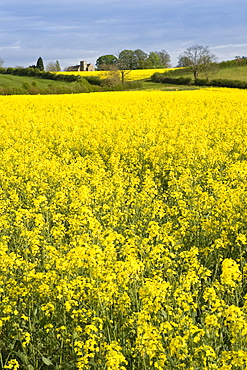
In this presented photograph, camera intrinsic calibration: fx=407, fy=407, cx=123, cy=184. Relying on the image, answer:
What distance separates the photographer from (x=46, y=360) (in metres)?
3.84

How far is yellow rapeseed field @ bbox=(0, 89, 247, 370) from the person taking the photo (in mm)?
3479

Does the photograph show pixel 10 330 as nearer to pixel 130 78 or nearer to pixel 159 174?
pixel 159 174

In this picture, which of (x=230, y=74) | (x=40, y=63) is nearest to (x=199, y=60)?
(x=230, y=74)

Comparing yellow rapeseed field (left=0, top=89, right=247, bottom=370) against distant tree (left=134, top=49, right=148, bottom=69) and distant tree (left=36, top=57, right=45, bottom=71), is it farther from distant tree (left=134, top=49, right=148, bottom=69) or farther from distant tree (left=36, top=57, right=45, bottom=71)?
distant tree (left=36, top=57, right=45, bottom=71)

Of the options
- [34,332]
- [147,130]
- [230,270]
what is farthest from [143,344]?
[147,130]

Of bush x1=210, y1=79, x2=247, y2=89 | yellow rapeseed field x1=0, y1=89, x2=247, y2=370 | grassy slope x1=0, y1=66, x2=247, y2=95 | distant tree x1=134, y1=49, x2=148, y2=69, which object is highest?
distant tree x1=134, y1=49, x2=148, y2=69

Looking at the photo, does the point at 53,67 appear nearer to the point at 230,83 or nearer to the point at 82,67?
the point at 82,67

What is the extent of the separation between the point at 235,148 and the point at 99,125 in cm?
563

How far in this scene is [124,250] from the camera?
4.66 metres

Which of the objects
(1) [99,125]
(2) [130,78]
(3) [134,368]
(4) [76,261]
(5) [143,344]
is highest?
(2) [130,78]

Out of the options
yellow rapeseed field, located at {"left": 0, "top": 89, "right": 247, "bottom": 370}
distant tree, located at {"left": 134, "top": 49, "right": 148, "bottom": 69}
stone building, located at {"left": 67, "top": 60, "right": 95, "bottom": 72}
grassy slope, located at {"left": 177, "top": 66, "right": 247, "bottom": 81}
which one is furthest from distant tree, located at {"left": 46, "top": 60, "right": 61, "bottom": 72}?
yellow rapeseed field, located at {"left": 0, "top": 89, "right": 247, "bottom": 370}

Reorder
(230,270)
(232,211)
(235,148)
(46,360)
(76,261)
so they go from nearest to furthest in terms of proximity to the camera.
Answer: (230,270), (46,360), (76,261), (232,211), (235,148)

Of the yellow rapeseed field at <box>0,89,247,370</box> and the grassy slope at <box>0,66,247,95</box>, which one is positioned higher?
the grassy slope at <box>0,66,247,95</box>

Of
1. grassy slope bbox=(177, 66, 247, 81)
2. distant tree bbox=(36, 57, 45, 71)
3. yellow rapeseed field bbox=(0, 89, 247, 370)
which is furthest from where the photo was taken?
distant tree bbox=(36, 57, 45, 71)
